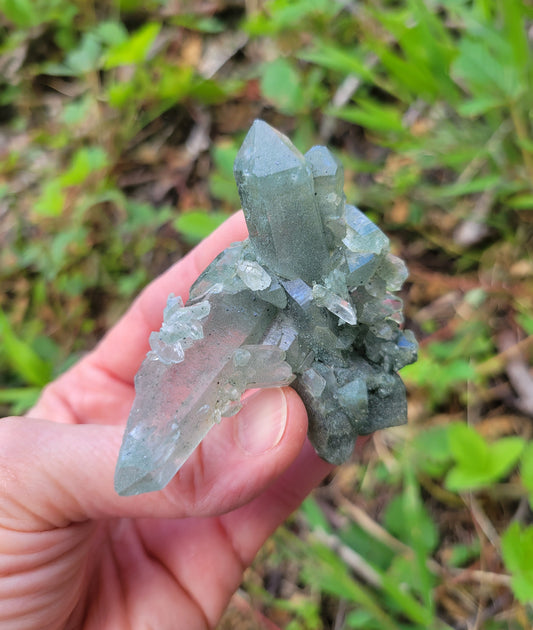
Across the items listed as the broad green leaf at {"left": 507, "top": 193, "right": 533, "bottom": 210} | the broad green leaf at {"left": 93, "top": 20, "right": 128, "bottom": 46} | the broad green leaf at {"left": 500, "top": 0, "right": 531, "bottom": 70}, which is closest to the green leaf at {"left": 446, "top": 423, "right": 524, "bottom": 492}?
the broad green leaf at {"left": 507, "top": 193, "right": 533, "bottom": 210}

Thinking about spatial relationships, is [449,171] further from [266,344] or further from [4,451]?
[4,451]

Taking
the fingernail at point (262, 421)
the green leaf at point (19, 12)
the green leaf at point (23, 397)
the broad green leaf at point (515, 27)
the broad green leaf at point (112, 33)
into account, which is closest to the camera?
the fingernail at point (262, 421)

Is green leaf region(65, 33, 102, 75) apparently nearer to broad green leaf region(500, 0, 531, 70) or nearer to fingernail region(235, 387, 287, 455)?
broad green leaf region(500, 0, 531, 70)

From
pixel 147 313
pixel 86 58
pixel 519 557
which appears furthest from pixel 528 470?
pixel 86 58

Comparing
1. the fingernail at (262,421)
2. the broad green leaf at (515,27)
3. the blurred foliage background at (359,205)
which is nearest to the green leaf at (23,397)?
the blurred foliage background at (359,205)

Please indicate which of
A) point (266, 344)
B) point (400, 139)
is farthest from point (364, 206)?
point (266, 344)

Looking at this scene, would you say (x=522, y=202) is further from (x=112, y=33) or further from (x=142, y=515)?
(x=112, y=33)

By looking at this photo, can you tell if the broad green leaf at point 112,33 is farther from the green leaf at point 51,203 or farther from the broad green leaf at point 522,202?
the broad green leaf at point 522,202
